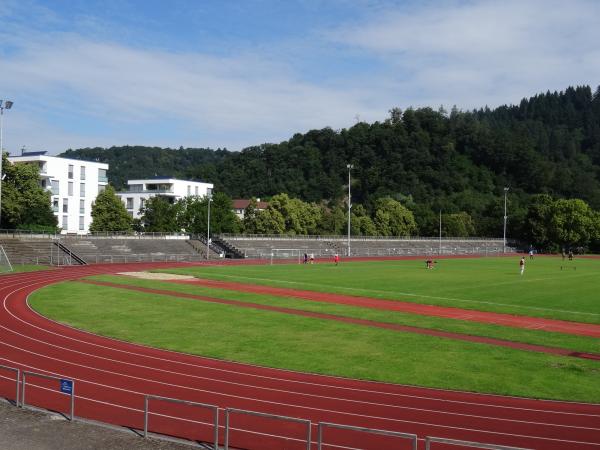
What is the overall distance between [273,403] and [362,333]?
35.4ft

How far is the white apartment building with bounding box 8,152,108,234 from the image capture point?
304 ft

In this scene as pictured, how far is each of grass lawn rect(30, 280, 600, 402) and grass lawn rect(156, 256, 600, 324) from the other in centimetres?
1119

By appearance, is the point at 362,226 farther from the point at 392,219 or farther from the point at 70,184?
the point at 70,184

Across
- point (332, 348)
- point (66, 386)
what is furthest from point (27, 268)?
point (66, 386)

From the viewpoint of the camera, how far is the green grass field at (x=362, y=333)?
62.5 ft

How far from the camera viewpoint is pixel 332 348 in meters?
23.0

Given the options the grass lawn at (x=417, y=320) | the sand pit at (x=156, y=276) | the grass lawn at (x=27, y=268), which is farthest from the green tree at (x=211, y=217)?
the grass lawn at (x=417, y=320)

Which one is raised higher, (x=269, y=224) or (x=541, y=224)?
(x=541, y=224)

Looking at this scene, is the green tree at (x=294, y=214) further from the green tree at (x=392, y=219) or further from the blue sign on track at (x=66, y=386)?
the blue sign on track at (x=66, y=386)

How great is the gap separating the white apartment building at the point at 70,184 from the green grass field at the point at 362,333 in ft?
175

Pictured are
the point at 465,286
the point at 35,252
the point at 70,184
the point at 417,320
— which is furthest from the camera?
the point at 70,184

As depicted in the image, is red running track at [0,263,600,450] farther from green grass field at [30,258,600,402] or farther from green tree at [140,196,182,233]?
green tree at [140,196,182,233]

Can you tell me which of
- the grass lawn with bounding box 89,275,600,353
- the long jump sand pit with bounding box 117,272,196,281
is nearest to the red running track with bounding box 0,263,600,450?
the grass lawn with bounding box 89,275,600,353

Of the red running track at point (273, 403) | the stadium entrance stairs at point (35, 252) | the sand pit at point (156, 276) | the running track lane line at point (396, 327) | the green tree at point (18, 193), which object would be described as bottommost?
the sand pit at point (156, 276)
